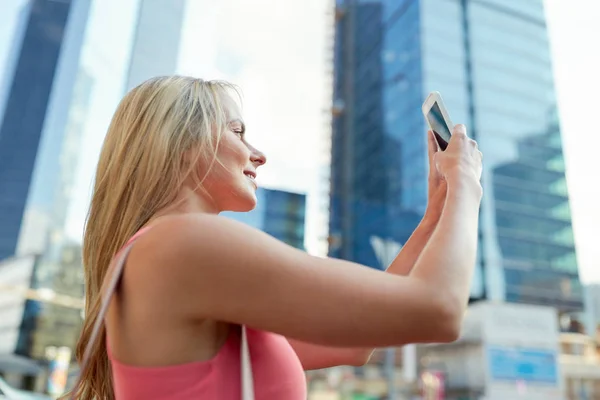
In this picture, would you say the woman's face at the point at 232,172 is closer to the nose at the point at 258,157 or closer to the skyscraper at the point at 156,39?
the nose at the point at 258,157

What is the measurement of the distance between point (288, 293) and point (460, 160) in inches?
12.1

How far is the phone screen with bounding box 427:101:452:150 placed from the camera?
0.79 m

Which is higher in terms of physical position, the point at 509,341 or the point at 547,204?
the point at 547,204

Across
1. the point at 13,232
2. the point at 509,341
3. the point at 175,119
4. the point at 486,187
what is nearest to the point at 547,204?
the point at 486,187

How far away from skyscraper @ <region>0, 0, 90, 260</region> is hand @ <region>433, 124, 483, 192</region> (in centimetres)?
406

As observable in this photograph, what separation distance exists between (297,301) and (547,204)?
33634 mm

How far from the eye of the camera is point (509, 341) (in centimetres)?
2170

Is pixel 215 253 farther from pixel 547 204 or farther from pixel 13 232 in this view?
pixel 547 204

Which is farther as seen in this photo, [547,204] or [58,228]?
[547,204]

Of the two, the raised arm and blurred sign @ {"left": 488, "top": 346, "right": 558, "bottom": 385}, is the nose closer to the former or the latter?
the raised arm

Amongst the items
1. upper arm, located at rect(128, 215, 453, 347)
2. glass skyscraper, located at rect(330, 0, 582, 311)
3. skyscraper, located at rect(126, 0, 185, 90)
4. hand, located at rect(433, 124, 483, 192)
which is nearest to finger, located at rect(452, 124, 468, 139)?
hand, located at rect(433, 124, 483, 192)

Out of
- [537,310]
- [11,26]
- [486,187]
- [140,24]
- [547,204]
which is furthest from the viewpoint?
[547,204]

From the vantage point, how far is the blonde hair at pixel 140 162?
652mm

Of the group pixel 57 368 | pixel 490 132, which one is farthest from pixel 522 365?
pixel 57 368
